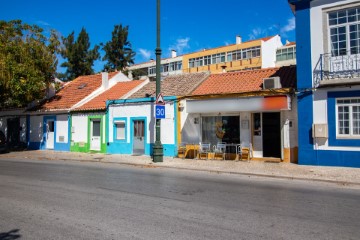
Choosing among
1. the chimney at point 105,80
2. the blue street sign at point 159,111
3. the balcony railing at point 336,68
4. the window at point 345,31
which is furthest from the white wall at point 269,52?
the blue street sign at point 159,111

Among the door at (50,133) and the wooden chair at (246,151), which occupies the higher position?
the door at (50,133)

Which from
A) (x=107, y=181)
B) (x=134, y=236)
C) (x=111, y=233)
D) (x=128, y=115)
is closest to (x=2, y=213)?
(x=111, y=233)

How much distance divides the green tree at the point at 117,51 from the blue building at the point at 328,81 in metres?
38.3

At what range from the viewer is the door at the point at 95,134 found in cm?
2175

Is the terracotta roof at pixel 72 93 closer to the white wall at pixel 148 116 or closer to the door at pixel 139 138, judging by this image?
the white wall at pixel 148 116

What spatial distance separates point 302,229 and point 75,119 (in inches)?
783

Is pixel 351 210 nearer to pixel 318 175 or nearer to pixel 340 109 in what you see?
pixel 318 175

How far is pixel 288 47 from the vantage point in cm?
4444

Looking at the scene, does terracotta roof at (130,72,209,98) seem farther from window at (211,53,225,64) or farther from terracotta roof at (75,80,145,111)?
window at (211,53,225,64)

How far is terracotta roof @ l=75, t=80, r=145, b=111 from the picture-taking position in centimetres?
2212

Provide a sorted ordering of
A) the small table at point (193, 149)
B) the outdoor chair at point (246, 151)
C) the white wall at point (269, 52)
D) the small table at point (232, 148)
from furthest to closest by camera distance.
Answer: the white wall at point (269, 52) < the small table at point (193, 149) < the small table at point (232, 148) < the outdoor chair at point (246, 151)

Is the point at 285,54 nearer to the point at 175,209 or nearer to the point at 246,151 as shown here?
the point at 246,151

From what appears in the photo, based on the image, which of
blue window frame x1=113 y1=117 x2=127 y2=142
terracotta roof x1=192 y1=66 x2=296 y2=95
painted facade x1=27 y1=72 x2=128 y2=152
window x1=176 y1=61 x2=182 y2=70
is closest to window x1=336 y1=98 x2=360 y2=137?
terracotta roof x1=192 y1=66 x2=296 y2=95

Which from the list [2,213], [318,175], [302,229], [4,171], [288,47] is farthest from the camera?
[288,47]
